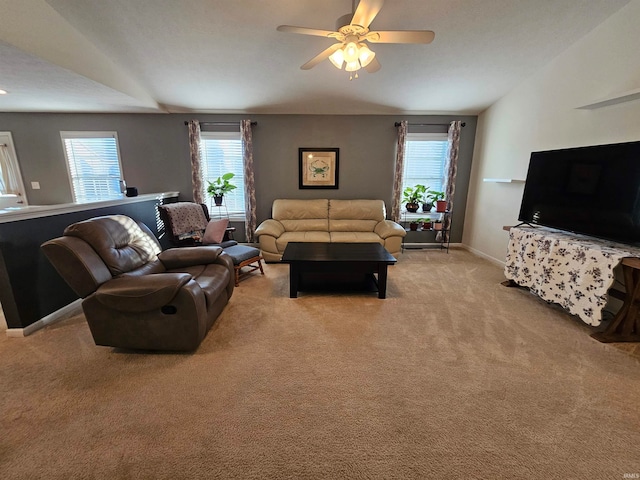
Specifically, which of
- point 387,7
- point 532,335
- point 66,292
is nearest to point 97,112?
point 66,292

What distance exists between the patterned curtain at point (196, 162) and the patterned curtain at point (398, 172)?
139 inches

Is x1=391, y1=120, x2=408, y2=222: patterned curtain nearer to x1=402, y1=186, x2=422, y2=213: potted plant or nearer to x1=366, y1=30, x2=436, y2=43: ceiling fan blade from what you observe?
x1=402, y1=186, x2=422, y2=213: potted plant

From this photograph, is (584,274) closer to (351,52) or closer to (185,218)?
(351,52)

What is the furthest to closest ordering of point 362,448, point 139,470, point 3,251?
1. point 3,251
2. point 362,448
3. point 139,470

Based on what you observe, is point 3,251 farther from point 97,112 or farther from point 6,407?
point 97,112

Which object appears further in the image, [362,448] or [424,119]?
[424,119]

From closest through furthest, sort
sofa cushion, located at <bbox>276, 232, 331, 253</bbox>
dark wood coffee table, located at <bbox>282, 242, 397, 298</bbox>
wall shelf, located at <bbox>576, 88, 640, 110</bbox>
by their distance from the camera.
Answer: wall shelf, located at <bbox>576, 88, 640, 110</bbox>, dark wood coffee table, located at <bbox>282, 242, 397, 298</bbox>, sofa cushion, located at <bbox>276, 232, 331, 253</bbox>

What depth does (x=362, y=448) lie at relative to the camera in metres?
1.33

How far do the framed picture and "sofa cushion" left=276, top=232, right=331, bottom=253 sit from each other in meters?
1.12

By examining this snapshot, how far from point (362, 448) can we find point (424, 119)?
4967mm

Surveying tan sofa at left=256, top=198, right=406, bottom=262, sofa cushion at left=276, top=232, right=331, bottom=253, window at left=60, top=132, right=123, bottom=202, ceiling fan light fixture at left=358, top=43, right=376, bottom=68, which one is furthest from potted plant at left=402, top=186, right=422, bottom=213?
window at left=60, top=132, right=123, bottom=202

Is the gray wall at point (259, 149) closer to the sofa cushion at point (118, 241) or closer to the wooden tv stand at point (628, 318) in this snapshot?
the sofa cushion at point (118, 241)

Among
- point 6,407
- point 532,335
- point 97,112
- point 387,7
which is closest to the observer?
point 6,407

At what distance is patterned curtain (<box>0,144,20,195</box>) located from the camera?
14.6 ft
